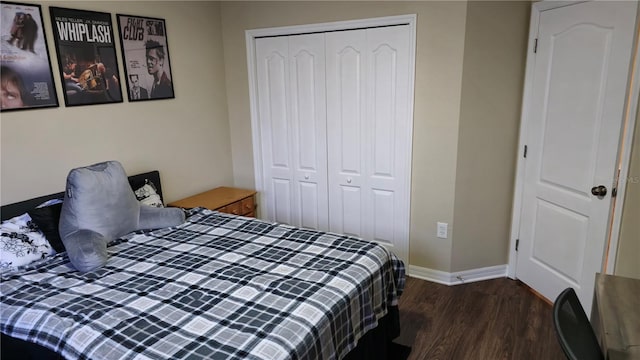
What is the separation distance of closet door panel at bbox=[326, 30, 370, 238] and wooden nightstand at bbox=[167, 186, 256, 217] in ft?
2.34

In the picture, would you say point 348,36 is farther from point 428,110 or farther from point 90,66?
point 90,66

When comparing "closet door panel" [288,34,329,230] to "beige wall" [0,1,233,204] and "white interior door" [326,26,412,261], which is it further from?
"beige wall" [0,1,233,204]

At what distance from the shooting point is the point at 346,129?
3355mm

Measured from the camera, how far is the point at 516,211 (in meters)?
3.13

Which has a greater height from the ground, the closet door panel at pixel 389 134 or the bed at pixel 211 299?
the closet door panel at pixel 389 134

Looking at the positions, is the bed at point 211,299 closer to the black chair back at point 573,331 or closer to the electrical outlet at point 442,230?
the black chair back at point 573,331

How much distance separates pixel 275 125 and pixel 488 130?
1771 mm

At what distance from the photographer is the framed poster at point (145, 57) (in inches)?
113

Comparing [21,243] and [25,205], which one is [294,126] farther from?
[21,243]

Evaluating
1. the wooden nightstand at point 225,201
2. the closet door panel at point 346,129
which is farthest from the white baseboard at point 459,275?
the wooden nightstand at point 225,201

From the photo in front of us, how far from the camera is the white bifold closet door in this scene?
3119mm

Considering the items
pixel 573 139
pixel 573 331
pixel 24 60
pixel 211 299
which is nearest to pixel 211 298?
pixel 211 299

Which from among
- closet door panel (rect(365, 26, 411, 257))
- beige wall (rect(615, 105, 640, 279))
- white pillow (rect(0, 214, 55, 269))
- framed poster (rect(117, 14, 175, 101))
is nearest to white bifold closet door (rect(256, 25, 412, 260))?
closet door panel (rect(365, 26, 411, 257))

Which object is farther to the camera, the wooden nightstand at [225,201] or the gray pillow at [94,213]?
the wooden nightstand at [225,201]
